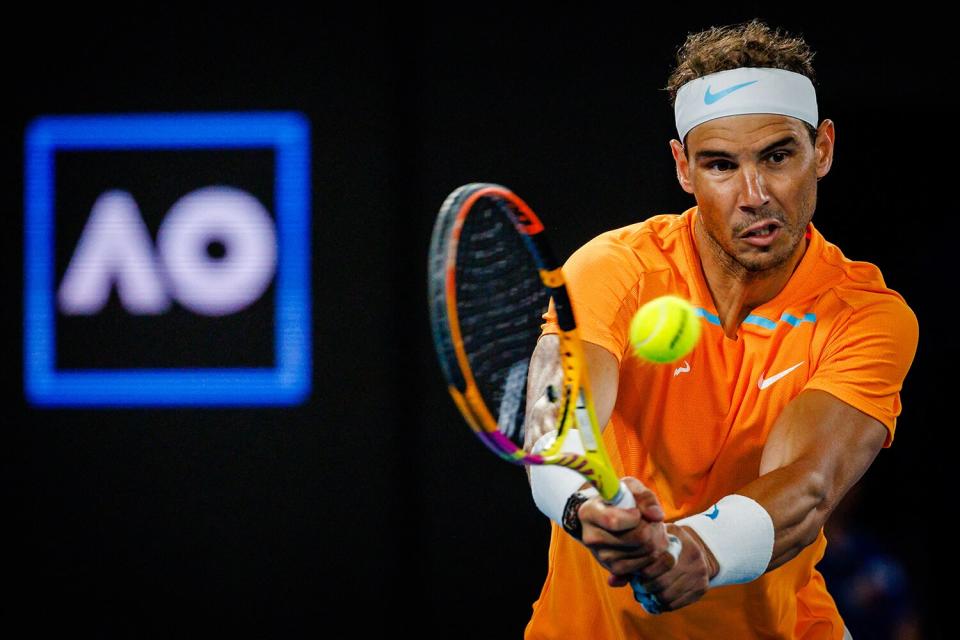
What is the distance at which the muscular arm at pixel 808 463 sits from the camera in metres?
1.86

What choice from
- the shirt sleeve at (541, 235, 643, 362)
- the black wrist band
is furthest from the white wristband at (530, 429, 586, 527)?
the shirt sleeve at (541, 235, 643, 362)

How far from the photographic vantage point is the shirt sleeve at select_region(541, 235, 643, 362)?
205 cm

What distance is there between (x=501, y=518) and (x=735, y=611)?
62.2 inches

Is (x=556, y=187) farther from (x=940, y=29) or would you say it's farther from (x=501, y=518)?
(x=940, y=29)

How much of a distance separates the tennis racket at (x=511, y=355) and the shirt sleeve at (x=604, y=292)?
125 millimetres

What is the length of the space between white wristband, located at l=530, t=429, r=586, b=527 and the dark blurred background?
190cm

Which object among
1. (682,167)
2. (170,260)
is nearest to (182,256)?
(170,260)

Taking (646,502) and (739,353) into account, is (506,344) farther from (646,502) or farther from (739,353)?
(646,502)

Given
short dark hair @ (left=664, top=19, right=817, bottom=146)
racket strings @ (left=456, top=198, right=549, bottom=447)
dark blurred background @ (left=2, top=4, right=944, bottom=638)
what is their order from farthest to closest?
dark blurred background @ (left=2, top=4, right=944, bottom=638) → short dark hair @ (left=664, top=19, right=817, bottom=146) → racket strings @ (left=456, top=198, right=549, bottom=447)

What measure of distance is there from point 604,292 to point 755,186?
356 mm

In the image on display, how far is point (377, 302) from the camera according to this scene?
12.3 ft

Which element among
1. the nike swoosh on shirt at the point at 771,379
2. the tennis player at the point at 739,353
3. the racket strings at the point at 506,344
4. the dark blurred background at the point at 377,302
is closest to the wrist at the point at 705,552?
the tennis player at the point at 739,353

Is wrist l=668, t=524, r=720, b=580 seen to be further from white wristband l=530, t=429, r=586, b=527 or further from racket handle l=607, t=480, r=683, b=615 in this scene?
white wristband l=530, t=429, r=586, b=527

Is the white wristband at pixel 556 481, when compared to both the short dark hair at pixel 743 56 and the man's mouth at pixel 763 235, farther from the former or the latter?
the short dark hair at pixel 743 56
